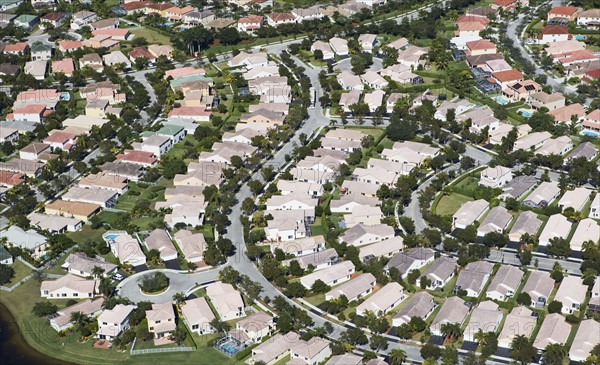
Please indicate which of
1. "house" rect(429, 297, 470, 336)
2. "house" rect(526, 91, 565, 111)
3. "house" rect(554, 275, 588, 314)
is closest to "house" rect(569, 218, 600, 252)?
"house" rect(554, 275, 588, 314)

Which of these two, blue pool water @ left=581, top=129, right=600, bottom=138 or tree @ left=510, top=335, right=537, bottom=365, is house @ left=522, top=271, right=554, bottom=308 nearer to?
tree @ left=510, top=335, right=537, bottom=365

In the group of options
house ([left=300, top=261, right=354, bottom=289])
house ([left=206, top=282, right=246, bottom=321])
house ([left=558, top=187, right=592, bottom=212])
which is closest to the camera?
house ([left=206, top=282, right=246, bottom=321])

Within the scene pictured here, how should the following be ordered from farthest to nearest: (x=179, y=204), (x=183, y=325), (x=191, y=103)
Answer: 1. (x=191, y=103)
2. (x=179, y=204)
3. (x=183, y=325)

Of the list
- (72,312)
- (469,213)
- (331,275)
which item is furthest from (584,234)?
(72,312)

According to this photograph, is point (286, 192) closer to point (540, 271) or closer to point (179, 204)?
point (179, 204)

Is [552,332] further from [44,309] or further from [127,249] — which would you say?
[44,309]

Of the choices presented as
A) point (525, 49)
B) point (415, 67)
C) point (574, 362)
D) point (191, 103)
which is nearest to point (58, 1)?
point (191, 103)
